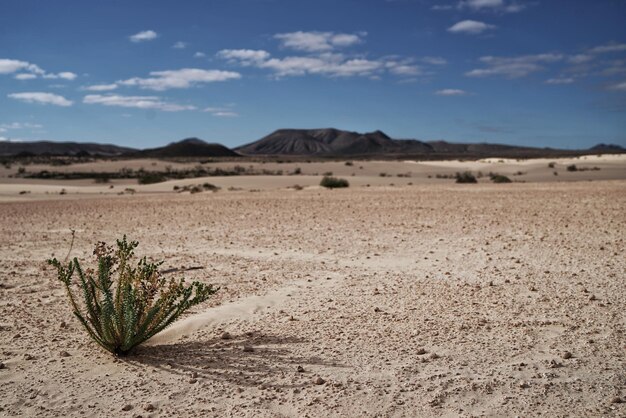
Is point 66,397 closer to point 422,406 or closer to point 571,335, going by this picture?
point 422,406

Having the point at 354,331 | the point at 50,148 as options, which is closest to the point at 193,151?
the point at 50,148

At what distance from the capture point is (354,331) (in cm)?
577

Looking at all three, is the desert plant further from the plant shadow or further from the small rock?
the small rock

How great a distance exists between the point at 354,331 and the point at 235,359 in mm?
1212

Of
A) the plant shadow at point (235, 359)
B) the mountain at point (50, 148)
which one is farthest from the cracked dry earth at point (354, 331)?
the mountain at point (50, 148)

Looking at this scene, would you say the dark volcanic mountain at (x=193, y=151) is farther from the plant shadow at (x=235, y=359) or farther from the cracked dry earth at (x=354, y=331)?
the plant shadow at (x=235, y=359)

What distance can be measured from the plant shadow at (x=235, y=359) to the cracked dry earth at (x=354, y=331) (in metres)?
0.02

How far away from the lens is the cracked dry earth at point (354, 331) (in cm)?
433

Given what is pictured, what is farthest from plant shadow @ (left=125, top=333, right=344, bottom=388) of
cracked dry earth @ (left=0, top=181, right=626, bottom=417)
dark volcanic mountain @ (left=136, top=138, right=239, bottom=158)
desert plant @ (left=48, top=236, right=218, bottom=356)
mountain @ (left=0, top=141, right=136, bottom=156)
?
mountain @ (left=0, top=141, right=136, bottom=156)

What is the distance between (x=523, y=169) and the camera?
49.6 metres

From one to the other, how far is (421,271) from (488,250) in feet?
6.37

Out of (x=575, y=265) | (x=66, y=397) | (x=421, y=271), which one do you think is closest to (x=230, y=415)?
(x=66, y=397)

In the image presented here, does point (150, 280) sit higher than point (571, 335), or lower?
higher

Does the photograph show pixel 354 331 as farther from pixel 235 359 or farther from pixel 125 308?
pixel 125 308
